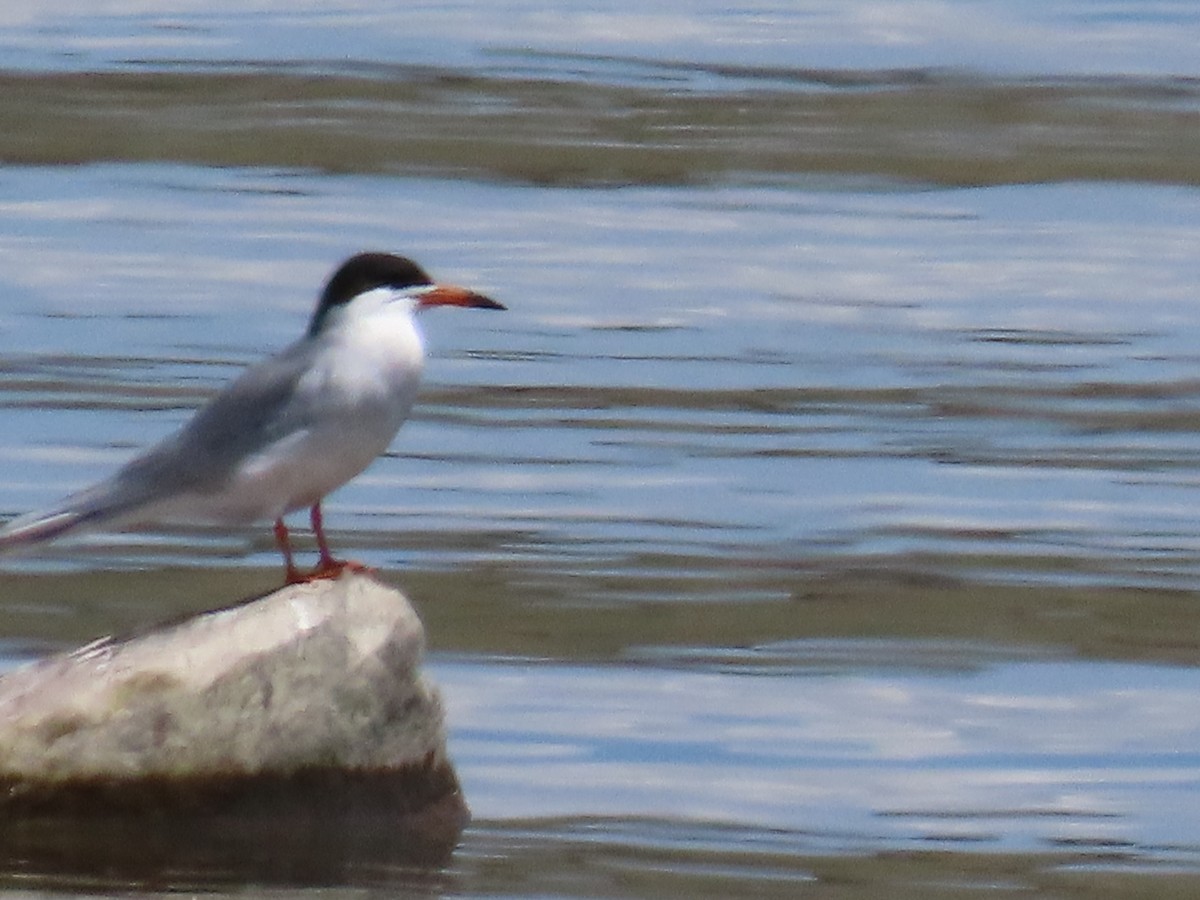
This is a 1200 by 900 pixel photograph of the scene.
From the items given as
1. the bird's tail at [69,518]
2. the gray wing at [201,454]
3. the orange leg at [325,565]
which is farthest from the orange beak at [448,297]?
the bird's tail at [69,518]

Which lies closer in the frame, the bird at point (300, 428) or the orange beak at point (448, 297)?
the bird at point (300, 428)

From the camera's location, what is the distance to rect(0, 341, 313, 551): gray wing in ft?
24.5

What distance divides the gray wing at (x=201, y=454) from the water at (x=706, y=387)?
962 mm

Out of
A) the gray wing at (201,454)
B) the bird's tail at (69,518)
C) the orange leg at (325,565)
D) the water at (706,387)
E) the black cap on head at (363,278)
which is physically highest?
the black cap on head at (363,278)

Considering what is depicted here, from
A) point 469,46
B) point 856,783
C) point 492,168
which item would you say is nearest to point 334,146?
point 492,168

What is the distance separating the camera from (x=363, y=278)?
7535mm

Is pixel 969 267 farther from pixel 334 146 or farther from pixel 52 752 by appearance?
pixel 52 752

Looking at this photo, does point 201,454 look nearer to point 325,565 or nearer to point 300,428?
point 300,428

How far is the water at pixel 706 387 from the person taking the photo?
8.11 metres

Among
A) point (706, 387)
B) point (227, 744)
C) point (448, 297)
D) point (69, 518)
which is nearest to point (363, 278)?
point (448, 297)

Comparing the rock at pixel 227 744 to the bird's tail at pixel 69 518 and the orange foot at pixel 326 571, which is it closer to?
the orange foot at pixel 326 571

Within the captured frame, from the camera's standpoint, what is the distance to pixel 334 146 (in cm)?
1653

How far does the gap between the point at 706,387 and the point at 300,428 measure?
5.19 meters

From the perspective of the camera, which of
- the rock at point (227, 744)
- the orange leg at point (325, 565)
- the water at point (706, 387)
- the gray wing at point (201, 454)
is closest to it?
the rock at point (227, 744)
